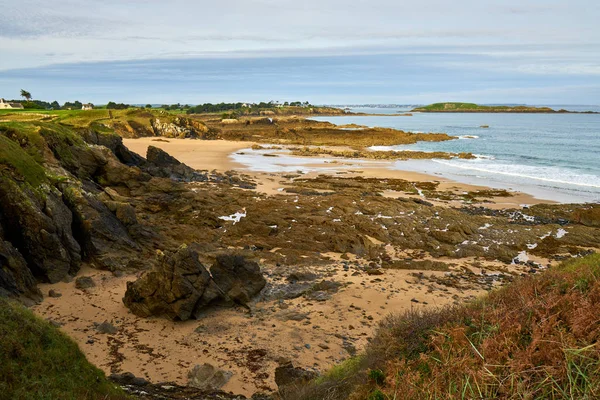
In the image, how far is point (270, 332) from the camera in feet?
41.0

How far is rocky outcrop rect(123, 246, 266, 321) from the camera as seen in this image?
1294 centimetres

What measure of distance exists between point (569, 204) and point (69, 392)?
1192 inches

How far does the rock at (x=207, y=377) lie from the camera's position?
9.82 metres

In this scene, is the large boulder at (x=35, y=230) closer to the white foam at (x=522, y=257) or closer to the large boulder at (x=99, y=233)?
the large boulder at (x=99, y=233)

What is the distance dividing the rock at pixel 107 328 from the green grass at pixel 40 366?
14.2ft

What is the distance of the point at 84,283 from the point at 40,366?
844 centimetres

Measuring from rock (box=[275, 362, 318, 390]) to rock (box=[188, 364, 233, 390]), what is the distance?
1.30 metres

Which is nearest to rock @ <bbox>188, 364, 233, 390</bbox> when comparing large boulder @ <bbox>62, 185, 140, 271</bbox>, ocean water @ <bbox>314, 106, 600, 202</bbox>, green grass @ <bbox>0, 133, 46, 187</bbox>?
large boulder @ <bbox>62, 185, 140, 271</bbox>

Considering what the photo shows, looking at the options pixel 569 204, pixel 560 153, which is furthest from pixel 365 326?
pixel 560 153

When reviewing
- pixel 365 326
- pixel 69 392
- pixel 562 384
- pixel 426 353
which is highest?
pixel 562 384

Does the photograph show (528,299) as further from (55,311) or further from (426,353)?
(55,311)

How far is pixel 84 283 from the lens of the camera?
14.7m

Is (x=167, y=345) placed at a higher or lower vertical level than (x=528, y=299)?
lower

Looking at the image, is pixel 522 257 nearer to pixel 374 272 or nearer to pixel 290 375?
pixel 374 272
